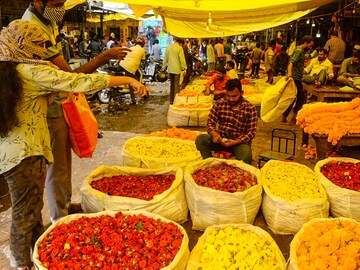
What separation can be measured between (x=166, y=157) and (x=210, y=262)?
198 centimetres

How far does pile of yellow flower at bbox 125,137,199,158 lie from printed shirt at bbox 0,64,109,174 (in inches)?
77.8

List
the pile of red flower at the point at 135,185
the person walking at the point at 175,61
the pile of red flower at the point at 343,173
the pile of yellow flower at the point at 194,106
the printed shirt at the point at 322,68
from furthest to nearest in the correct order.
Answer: the person walking at the point at 175,61 < the printed shirt at the point at 322,68 < the pile of yellow flower at the point at 194,106 < the pile of red flower at the point at 343,173 < the pile of red flower at the point at 135,185

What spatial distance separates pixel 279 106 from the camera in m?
7.16

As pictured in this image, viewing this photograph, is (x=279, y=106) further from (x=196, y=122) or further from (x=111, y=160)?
(x=111, y=160)

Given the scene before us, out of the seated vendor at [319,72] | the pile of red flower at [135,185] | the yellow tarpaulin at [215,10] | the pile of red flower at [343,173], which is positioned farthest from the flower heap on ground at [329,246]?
the seated vendor at [319,72]

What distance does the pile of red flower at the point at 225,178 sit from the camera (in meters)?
3.50

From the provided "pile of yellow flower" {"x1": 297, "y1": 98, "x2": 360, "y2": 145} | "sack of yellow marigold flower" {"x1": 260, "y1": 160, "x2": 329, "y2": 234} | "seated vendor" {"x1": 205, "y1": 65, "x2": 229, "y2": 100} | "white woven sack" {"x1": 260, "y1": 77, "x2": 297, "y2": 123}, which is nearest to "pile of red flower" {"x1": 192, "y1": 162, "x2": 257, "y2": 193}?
"sack of yellow marigold flower" {"x1": 260, "y1": 160, "x2": 329, "y2": 234}

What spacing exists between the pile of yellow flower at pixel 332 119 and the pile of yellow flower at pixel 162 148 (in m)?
1.82

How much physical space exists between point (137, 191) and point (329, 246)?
5.74 feet

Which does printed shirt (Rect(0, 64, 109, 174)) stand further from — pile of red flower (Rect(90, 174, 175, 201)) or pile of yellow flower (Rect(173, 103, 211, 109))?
pile of yellow flower (Rect(173, 103, 211, 109))

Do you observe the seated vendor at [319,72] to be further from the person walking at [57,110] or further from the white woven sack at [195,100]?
the person walking at [57,110]

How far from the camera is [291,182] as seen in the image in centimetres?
372

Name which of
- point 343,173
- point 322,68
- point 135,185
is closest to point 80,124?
point 135,185

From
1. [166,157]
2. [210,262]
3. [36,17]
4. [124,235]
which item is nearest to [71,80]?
[36,17]
